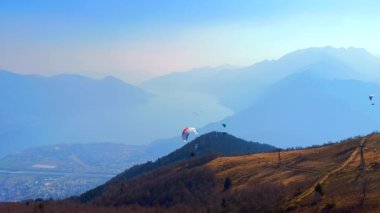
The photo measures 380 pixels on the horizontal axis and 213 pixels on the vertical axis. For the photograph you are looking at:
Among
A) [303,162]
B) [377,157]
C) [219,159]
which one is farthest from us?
[219,159]

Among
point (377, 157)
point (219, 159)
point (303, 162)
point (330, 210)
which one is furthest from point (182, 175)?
point (330, 210)

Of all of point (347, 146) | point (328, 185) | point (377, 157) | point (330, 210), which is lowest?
point (330, 210)

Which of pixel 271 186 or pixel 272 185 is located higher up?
pixel 272 185

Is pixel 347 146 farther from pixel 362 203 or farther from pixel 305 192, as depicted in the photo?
pixel 362 203

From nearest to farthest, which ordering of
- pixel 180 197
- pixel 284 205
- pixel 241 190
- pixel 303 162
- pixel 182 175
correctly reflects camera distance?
1. pixel 284 205
2. pixel 241 190
3. pixel 303 162
4. pixel 180 197
5. pixel 182 175

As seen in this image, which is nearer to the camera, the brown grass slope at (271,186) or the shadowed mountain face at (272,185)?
the brown grass slope at (271,186)

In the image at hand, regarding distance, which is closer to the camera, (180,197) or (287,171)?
(287,171)

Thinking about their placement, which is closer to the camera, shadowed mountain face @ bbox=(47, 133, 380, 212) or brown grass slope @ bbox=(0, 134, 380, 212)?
brown grass slope @ bbox=(0, 134, 380, 212)

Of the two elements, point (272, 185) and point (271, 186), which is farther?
point (272, 185)
